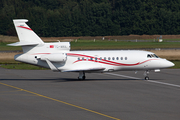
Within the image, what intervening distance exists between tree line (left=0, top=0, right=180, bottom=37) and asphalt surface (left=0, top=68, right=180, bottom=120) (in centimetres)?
10708

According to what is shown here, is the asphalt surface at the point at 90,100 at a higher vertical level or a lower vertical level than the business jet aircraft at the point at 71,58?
lower

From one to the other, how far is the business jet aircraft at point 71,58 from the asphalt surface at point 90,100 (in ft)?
6.63

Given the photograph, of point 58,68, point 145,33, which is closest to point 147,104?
point 58,68

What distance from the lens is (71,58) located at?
108 ft

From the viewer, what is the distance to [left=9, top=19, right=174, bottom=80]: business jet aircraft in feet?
106

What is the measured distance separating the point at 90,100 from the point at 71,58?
37.7 ft

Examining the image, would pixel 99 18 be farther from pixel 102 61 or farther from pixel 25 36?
pixel 25 36

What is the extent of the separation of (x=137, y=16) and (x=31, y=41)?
377 ft

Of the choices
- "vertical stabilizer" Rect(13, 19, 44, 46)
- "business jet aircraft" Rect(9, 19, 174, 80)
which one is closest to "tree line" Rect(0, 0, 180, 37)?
"vertical stabilizer" Rect(13, 19, 44, 46)

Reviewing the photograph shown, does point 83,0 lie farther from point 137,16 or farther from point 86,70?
point 86,70

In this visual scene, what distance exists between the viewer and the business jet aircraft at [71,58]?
106 feet

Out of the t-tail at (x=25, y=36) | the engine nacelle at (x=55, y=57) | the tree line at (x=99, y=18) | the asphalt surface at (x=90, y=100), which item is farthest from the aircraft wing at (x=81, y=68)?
the tree line at (x=99, y=18)

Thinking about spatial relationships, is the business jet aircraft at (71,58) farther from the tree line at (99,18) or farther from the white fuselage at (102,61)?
the tree line at (99,18)

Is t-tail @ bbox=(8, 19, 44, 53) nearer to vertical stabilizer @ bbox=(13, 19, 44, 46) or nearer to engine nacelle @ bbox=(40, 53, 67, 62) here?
vertical stabilizer @ bbox=(13, 19, 44, 46)
